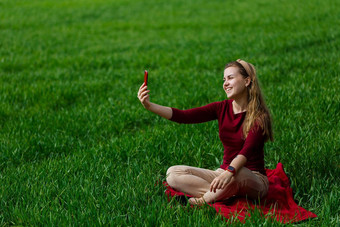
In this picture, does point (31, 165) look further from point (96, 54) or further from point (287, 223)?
point (96, 54)

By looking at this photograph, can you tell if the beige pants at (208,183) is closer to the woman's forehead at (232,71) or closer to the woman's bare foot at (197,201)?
the woman's bare foot at (197,201)

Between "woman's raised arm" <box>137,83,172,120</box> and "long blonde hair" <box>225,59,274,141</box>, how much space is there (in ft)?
2.18

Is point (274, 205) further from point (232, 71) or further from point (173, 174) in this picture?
point (232, 71)

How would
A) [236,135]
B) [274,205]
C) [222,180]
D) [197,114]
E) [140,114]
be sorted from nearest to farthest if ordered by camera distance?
[222,180]
[274,205]
[236,135]
[197,114]
[140,114]

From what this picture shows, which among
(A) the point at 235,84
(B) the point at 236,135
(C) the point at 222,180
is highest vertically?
(A) the point at 235,84

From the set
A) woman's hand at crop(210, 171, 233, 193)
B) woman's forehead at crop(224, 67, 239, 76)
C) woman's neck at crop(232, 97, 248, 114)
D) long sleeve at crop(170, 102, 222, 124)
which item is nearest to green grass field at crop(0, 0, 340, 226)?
woman's hand at crop(210, 171, 233, 193)

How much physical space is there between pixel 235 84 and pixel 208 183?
875mm

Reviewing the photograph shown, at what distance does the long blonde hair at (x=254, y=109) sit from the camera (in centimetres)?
329

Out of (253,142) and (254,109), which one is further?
(254,109)

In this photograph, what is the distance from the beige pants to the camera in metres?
3.22

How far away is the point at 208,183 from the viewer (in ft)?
11.5

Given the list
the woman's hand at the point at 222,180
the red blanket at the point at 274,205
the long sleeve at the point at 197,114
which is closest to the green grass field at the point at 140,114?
the red blanket at the point at 274,205

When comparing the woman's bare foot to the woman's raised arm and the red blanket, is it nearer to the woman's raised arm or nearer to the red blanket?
the red blanket

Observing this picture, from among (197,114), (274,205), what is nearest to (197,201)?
(274,205)
